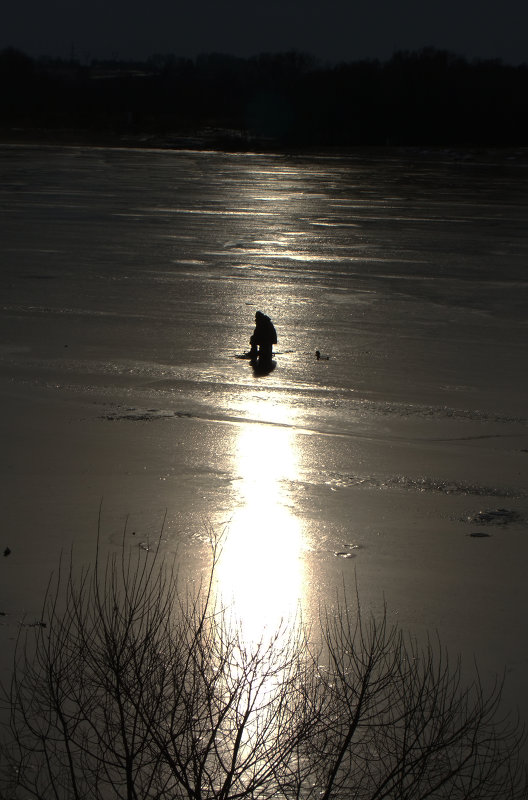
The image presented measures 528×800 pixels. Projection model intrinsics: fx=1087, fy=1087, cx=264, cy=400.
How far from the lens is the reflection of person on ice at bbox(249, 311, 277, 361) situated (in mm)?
12586

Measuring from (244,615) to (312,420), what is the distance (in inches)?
172

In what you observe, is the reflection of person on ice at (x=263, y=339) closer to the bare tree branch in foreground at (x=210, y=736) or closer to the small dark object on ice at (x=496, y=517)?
the small dark object on ice at (x=496, y=517)

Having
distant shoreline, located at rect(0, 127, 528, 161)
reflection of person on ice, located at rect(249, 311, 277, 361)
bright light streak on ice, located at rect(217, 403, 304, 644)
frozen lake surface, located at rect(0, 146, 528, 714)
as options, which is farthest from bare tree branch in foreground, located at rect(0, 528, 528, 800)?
distant shoreline, located at rect(0, 127, 528, 161)

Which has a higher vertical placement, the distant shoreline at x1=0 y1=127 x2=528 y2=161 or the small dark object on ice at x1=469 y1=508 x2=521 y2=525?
the distant shoreline at x1=0 y1=127 x2=528 y2=161

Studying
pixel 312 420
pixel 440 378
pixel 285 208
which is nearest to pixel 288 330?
pixel 440 378

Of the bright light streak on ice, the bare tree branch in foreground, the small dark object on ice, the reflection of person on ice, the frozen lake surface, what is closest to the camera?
the bare tree branch in foreground

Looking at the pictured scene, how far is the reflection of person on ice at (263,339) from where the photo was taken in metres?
12.6

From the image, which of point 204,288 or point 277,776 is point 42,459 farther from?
point 204,288

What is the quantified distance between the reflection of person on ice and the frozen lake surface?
0.23 m

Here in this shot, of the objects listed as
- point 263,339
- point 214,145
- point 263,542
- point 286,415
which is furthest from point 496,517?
point 214,145

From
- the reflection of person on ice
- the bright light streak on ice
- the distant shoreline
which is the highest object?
the distant shoreline

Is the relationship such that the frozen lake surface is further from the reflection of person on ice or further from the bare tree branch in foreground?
the bare tree branch in foreground

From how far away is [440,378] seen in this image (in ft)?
40.7

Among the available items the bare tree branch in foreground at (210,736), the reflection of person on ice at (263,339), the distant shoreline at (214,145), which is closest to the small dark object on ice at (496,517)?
the bare tree branch in foreground at (210,736)
